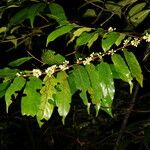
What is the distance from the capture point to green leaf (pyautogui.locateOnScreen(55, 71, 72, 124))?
3.74ft

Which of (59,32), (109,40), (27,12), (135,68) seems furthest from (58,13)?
(135,68)

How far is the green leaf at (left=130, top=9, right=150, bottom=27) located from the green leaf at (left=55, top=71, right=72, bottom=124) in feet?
2.35

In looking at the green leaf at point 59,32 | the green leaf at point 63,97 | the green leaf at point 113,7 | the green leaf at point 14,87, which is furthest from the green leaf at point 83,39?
the green leaf at point 113,7

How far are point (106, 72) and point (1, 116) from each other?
1.97 metres

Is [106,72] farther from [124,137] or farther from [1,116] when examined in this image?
[1,116]

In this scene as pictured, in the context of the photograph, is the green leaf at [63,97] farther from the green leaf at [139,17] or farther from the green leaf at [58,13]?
the green leaf at [139,17]

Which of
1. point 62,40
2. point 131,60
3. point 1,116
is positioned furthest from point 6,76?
point 1,116

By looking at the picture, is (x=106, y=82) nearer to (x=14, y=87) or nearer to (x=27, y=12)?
(x=14, y=87)

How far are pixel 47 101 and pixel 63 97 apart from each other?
0.20 feet

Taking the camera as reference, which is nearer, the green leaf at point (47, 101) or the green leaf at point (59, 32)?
the green leaf at point (47, 101)

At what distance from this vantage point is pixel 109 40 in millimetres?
1208

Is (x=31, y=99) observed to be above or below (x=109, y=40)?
below

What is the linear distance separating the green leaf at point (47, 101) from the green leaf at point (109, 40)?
0.78ft

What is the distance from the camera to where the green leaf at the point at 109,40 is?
3.91 feet
